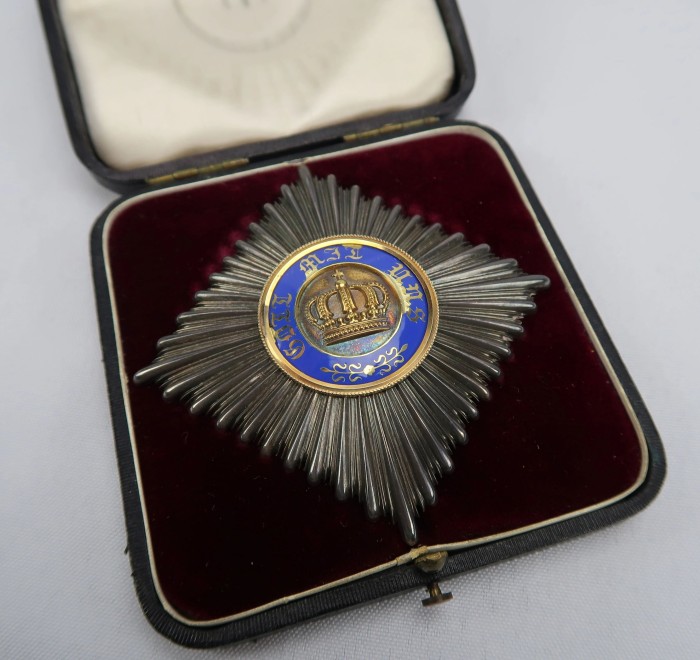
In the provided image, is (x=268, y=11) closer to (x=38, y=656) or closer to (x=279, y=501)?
(x=279, y=501)

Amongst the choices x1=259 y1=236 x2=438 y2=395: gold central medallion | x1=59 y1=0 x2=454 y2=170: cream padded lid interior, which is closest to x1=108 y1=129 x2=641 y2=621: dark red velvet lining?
x1=259 y1=236 x2=438 y2=395: gold central medallion

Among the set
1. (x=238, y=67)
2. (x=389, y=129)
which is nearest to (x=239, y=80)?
(x=238, y=67)

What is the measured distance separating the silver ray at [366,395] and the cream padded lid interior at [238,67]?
1.91 ft

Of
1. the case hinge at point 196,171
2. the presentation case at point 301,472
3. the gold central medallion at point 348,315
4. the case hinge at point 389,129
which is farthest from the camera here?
the case hinge at point 389,129

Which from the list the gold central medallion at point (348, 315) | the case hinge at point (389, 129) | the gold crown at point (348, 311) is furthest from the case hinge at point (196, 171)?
the gold crown at point (348, 311)

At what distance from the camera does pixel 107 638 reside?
1634mm

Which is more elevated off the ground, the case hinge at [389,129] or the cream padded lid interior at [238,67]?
the cream padded lid interior at [238,67]

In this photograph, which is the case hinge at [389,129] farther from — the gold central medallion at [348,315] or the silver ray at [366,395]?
the gold central medallion at [348,315]

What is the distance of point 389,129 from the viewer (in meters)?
2.22

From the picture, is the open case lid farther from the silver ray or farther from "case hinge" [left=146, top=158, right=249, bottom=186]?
the silver ray

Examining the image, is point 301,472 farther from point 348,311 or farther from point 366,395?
point 348,311

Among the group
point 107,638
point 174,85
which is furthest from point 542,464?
point 174,85

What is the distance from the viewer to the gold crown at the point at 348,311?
5.53 feet

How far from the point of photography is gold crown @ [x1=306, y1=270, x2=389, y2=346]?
1685 mm
